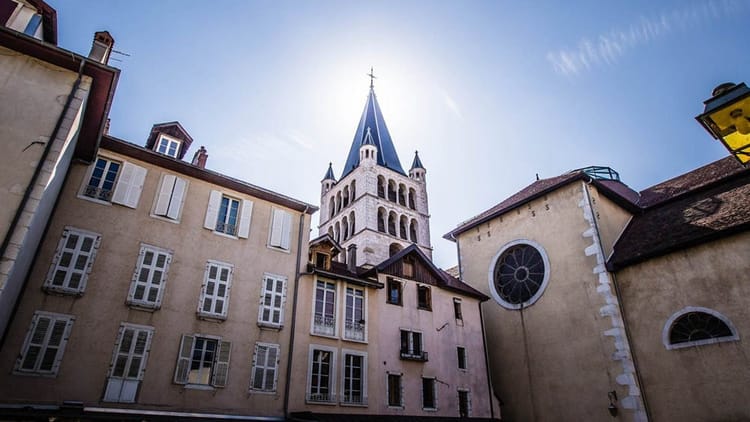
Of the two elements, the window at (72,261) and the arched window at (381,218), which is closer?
the window at (72,261)

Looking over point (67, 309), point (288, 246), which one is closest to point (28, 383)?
point (67, 309)

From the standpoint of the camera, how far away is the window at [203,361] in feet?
37.7

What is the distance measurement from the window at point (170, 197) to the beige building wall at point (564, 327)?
15.2 m

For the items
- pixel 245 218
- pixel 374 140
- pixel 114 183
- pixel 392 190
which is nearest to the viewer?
pixel 114 183

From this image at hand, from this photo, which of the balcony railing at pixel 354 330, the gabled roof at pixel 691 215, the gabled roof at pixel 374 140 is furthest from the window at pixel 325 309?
the gabled roof at pixel 374 140

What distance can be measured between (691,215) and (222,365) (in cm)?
1814

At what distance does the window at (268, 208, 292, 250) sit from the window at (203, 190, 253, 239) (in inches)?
34.3

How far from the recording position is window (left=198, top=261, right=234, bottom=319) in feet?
41.0

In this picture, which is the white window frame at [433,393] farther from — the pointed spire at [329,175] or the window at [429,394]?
the pointed spire at [329,175]

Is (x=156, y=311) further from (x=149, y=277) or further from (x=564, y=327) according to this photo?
(x=564, y=327)

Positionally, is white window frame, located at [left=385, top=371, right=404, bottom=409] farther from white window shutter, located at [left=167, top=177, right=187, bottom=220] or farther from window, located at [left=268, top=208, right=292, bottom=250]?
white window shutter, located at [left=167, top=177, right=187, bottom=220]

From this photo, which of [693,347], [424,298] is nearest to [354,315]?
[424,298]

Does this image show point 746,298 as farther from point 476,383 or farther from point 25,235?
point 25,235

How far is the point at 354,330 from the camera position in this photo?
1530 centimetres
